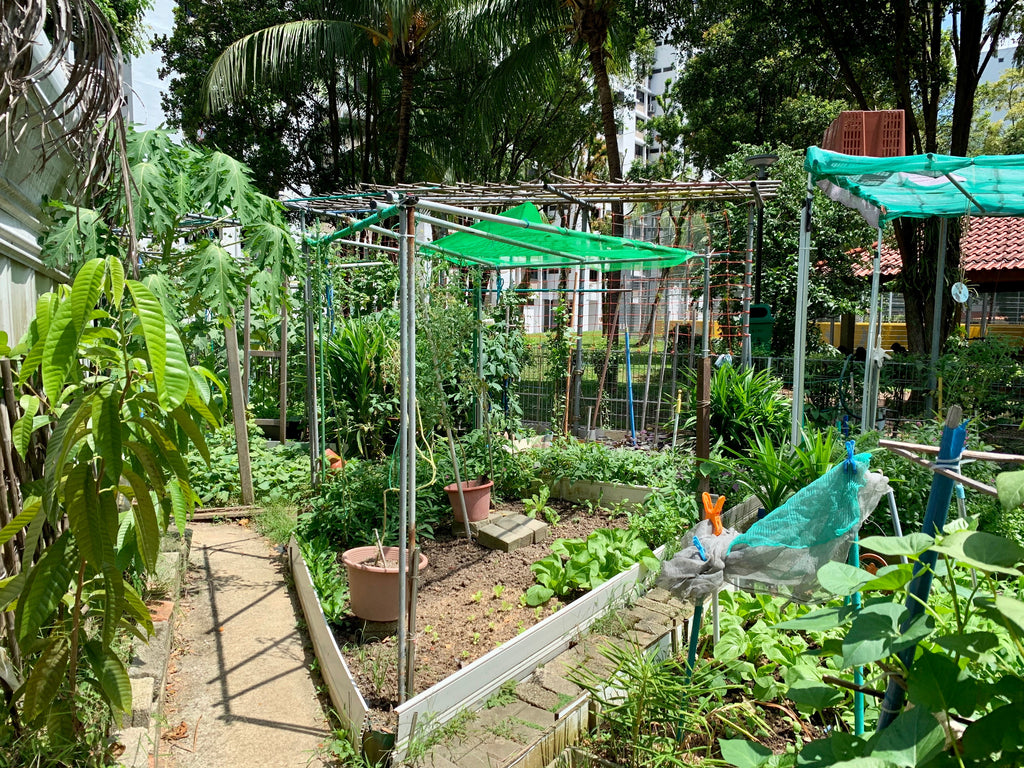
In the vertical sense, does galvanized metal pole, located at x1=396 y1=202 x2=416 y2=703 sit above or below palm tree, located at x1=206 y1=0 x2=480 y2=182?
below

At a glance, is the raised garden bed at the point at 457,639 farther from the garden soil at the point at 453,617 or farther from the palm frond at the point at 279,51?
the palm frond at the point at 279,51

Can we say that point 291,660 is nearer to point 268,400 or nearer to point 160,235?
point 160,235

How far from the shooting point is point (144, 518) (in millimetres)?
2074

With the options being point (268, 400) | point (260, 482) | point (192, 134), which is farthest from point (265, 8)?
point (260, 482)

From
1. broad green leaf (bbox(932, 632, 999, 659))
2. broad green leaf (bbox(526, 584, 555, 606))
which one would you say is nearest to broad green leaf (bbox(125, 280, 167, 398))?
broad green leaf (bbox(932, 632, 999, 659))

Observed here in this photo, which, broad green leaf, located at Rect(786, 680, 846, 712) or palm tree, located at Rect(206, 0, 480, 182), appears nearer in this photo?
broad green leaf, located at Rect(786, 680, 846, 712)

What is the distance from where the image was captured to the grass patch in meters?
5.14

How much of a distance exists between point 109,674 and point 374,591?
4.98 ft

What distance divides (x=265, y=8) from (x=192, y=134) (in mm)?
3326

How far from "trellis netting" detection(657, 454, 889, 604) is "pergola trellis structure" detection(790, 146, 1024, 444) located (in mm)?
3317

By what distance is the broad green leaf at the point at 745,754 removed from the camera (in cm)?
159

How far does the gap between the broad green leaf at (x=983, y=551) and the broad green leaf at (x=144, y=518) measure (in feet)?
6.80

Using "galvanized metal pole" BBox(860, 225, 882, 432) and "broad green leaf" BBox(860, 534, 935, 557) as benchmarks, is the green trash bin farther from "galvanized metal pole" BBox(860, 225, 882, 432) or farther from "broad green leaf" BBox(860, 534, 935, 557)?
"broad green leaf" BBox(860, 534, 935, 557)

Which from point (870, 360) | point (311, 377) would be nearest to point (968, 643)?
point (870, 360)
